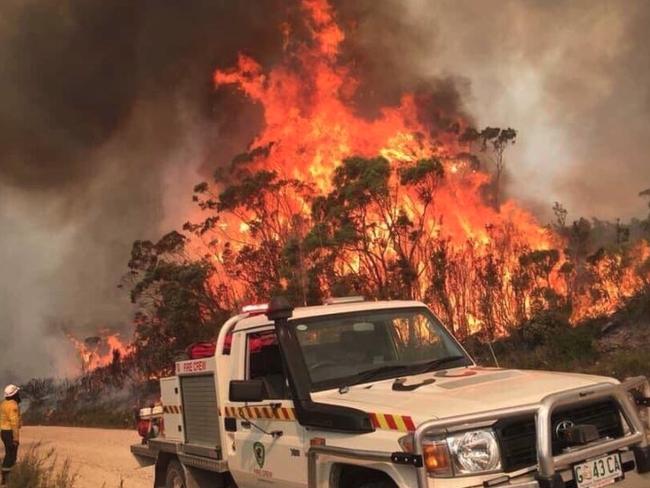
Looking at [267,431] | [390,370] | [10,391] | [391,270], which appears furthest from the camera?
[391,270]

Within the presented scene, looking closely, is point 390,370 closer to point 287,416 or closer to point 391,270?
point 287,416

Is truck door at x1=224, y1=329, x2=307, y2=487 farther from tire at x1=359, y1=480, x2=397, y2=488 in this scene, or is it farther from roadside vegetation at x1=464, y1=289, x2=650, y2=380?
roadside vegetation at x1=464, y1=289, x2=650, y2=380

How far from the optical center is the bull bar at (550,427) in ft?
11.3

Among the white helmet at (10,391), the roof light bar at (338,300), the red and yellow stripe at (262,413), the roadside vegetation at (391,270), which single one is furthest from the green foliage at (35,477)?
the roadside vegetation at (391,270)

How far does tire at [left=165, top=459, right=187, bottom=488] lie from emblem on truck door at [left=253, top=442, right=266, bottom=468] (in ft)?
5.93

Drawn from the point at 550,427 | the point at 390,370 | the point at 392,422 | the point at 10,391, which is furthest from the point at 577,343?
the point at 392,422

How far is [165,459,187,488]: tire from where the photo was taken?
22.1 feet

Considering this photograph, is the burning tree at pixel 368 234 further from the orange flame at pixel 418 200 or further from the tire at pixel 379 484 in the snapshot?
the tire at pixel 379 484

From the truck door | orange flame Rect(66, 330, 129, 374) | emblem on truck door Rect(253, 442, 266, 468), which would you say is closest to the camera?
the truck door

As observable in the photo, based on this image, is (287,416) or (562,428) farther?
(287,416)

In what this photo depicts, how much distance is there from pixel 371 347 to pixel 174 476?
3131 millimetres

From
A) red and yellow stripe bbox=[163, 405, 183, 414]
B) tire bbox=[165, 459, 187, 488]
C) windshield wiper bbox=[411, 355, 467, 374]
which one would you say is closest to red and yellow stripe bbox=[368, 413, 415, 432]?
windshield wiper bbox=[411, 355, 467, 374]

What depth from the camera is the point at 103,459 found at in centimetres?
1232

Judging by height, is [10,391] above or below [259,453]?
above
